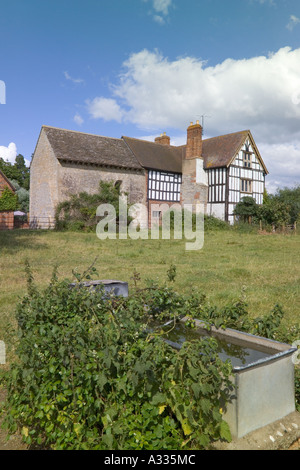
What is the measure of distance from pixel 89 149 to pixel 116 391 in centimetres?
2614

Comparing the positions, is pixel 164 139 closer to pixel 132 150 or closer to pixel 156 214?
pixel 132 150

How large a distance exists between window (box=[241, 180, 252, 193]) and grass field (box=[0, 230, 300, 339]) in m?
12.1

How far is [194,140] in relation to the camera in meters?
28.3

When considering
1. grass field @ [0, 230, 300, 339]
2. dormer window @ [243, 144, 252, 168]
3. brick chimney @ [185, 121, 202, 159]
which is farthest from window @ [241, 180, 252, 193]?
grass field @ [0, 230, 300, 339]

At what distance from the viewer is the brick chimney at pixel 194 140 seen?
28047mm

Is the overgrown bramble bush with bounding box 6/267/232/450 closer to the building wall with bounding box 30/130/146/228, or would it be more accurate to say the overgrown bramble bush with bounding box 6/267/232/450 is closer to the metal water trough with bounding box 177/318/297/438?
the metal water trough with bounding box 177/318/297/438

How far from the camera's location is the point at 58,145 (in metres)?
26.1

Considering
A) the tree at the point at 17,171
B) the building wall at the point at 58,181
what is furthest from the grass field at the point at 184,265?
the tree at the point at 17,171

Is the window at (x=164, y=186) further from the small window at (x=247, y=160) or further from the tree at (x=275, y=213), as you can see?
the tree at (x=275, y=213)

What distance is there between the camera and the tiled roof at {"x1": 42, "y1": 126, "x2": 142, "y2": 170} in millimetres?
25938

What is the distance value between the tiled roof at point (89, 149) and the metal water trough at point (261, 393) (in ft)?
78.5
